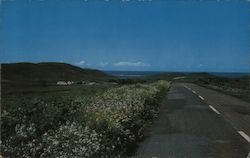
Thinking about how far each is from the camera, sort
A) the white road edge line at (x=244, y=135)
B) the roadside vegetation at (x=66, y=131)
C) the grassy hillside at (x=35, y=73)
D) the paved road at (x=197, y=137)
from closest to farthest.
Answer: the roadside vegetation at (x=66, y=131) < the paved road at (x=197, y=137) < the white road edge line at (x=244, y=135) < the grassy hillside at (x=35, y=73)

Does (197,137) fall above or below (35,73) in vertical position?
below

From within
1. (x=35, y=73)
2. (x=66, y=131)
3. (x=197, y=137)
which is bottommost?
(x=197, y=137)

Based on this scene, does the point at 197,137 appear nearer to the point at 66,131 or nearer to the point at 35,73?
the point at 66,131

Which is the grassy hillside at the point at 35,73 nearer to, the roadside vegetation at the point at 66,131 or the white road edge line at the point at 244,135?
the roadside vegetation at the point at 66,131

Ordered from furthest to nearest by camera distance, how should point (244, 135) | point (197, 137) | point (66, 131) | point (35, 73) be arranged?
point (35, 73), point (244, 135), point (197, 137), point (66, 131)

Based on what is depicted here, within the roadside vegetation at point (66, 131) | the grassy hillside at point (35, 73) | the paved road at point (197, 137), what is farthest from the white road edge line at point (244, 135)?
the grassy hillside at point (35, 73)

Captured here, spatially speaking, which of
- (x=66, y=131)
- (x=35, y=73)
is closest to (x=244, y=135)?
(x=66, y=131)

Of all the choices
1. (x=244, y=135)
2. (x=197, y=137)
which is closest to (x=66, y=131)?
(x=197, y=137)

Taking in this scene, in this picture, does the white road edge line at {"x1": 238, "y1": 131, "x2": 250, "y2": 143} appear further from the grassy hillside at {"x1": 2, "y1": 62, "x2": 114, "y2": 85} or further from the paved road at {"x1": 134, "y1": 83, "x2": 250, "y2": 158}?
the grassy hillside at {"x1": 2, "y1": 62, "x2": 114, "y2": 85}

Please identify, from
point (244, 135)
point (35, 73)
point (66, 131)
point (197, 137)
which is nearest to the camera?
point (66, 131)

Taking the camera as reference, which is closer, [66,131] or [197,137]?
[66,131]

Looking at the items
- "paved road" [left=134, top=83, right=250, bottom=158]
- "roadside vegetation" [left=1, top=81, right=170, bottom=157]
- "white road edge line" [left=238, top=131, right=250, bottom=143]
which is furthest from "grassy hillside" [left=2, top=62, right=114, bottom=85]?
"white road edge line" [left=238, top=131, right=250, bottom=143]

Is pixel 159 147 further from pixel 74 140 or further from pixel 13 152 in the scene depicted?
pixel 13 152

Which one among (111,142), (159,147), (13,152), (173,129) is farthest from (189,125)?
(13,152)
